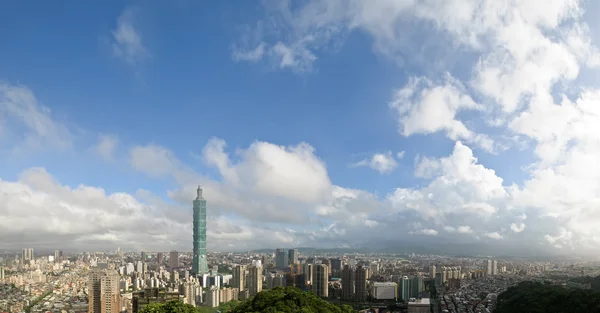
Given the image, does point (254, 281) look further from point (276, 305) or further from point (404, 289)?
point (276, 305)

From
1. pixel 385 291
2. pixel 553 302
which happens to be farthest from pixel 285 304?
pixel 385 291

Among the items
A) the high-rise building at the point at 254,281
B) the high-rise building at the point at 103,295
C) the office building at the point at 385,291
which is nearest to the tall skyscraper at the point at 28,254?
the high-rise building at the point at 254,281

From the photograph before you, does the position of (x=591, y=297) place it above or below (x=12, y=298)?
above

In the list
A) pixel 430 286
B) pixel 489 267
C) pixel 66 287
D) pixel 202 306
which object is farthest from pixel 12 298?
pixel 489 267

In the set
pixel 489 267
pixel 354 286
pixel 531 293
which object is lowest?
pixel 489 267

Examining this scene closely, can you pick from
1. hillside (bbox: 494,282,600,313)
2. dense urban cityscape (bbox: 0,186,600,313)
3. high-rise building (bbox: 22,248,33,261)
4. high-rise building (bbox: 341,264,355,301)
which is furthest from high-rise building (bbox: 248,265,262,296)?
high-rise building (bbox: 22,248,33,261)

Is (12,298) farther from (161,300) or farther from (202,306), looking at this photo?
(161,300)

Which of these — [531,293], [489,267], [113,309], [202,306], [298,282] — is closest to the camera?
[531,293]
